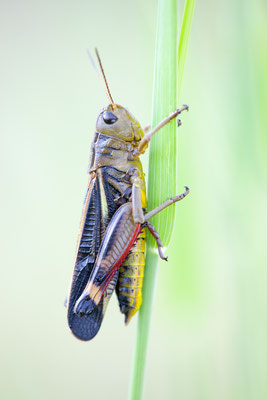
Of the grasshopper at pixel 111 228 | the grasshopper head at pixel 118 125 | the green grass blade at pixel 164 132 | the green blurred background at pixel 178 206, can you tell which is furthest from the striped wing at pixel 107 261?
the grasshopper head at pixel 118 125

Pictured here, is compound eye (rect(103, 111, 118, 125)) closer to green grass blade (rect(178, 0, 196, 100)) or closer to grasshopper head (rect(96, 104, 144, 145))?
grasshopper head (rect(96, 104, 144, 145))

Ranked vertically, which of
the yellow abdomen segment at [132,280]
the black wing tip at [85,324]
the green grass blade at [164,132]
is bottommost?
the black wing tip at [85,324]

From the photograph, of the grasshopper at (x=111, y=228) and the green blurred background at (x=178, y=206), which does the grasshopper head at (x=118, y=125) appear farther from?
the green blurred background at (x=178, y=206)

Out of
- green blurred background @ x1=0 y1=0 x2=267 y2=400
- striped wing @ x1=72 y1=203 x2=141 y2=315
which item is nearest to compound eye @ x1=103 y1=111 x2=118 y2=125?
green blurred background @ x1=0 y1=0 x2=267 y2=400

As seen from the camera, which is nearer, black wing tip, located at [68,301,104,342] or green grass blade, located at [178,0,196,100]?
green grass blade, located at [178,0,196,100]

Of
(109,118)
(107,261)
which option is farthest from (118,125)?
(107,261)

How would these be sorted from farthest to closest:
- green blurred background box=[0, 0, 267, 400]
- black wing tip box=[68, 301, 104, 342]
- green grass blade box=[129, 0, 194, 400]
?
black wing tip box=[68, 301, 104, 342]
green blurred background box=[0, 0, 267, 400]
green grass blade box=[129, 0, 194, 400]

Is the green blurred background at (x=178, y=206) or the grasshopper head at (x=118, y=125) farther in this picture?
the grasshopper head at (x=118, y=125)

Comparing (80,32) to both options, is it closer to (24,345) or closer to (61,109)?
(61,109)
